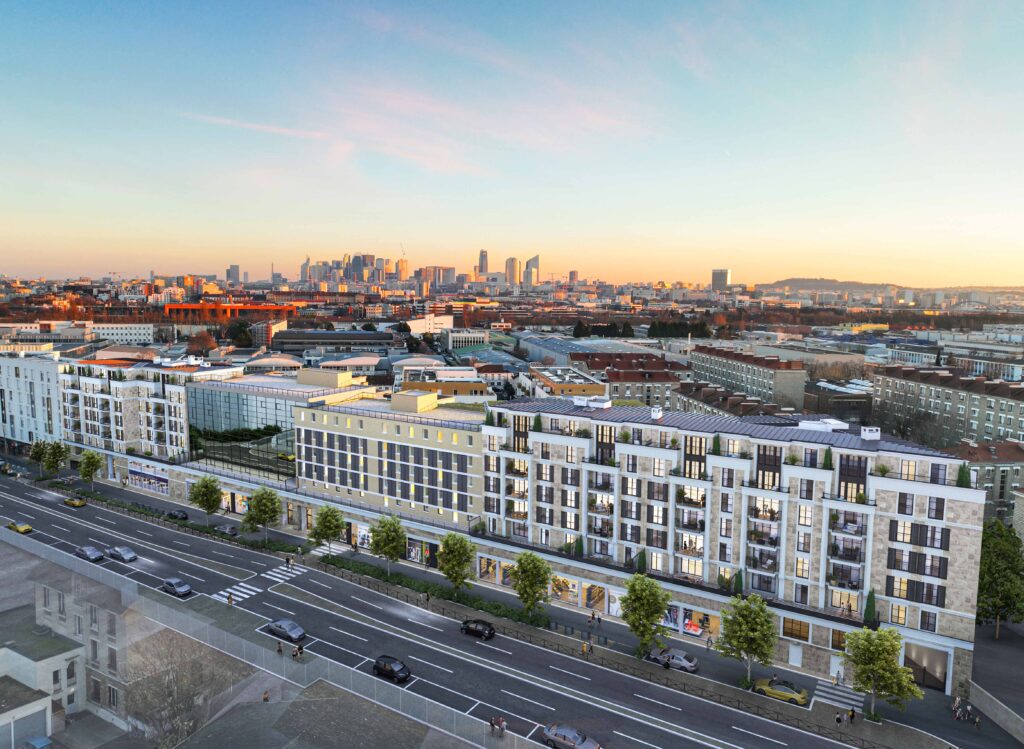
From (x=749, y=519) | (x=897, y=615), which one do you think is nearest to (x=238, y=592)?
(x=749, y=519)

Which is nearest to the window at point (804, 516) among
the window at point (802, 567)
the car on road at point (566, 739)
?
the window at point (802, 567)

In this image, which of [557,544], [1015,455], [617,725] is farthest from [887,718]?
[1015,455]

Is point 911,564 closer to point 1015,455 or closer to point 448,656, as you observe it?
point 448,656

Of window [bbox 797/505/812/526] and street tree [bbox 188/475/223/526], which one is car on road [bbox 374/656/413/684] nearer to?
window [bbox 797/505/812/526]

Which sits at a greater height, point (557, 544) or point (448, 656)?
point (557, 544)

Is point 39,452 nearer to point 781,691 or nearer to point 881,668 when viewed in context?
point 781,691

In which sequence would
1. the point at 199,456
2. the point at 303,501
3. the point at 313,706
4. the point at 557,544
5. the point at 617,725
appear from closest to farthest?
the point at 313,706 < the point at 617,725 < the point at 557,544 < the point at 303,501 < the point at 199,456

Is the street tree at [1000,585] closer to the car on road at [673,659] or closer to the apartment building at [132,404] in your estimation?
the car on road at [673,659]
